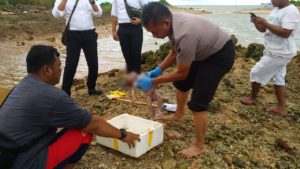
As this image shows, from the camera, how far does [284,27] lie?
4957 millimetres

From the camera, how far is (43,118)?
272 centimetres

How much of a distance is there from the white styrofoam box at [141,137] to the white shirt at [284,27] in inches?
92.8

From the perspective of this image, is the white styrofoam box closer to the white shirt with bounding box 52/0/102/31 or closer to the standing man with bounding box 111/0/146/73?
the standing man with bounding box 111/0/146/73

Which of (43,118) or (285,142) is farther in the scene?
(285,142)

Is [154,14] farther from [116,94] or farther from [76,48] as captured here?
[116,94]

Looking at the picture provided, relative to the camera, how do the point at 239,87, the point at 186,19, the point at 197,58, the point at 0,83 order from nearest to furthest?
the point at 186,19, the point at 197,58, the point at 239,87, the point at 0,83

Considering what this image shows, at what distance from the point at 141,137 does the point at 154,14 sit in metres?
1.26

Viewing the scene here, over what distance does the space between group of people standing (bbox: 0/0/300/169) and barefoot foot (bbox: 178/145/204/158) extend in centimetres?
1

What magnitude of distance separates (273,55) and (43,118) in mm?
3730

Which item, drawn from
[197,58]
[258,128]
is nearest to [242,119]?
[258,128]

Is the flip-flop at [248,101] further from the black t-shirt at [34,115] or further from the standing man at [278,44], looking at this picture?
the black t-shirt at [34,115]

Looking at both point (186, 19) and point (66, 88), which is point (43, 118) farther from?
point (66, 88)

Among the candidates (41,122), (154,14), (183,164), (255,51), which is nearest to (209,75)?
(154,14)

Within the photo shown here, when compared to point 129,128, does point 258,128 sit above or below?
below
